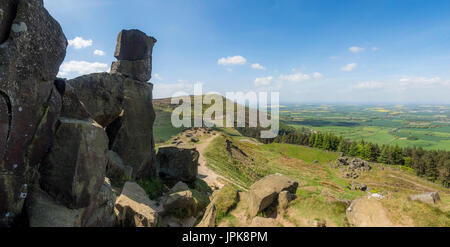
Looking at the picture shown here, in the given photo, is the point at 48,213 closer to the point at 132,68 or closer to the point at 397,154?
the point at 132,68

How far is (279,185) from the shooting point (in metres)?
13.1

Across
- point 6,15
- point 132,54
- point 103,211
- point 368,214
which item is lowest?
point 368,214

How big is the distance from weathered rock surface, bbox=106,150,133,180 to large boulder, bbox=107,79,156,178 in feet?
4.00

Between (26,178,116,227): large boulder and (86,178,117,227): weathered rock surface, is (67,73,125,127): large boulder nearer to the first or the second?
(86,178,117,227): weathered rock surface

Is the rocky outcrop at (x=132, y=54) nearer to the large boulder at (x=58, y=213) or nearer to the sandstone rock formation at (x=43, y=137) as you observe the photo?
the sandstone rock formation at (x=43, y=137)

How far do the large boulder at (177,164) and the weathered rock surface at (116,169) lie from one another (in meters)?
6.77

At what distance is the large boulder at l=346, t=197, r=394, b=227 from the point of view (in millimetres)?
8969

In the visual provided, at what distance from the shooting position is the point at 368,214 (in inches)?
372

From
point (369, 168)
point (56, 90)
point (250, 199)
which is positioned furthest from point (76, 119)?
point (369, 168)

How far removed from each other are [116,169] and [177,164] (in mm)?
8682

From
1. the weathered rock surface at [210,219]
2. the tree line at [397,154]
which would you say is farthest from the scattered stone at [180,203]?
the tree line at [397,154]

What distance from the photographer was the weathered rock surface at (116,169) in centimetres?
1507

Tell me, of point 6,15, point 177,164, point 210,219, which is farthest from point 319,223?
point 177,164

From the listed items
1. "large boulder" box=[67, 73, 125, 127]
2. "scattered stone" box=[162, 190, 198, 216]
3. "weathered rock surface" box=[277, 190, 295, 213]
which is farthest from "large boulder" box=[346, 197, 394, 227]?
"large boulder" box=[67, 73, 125, 127]
